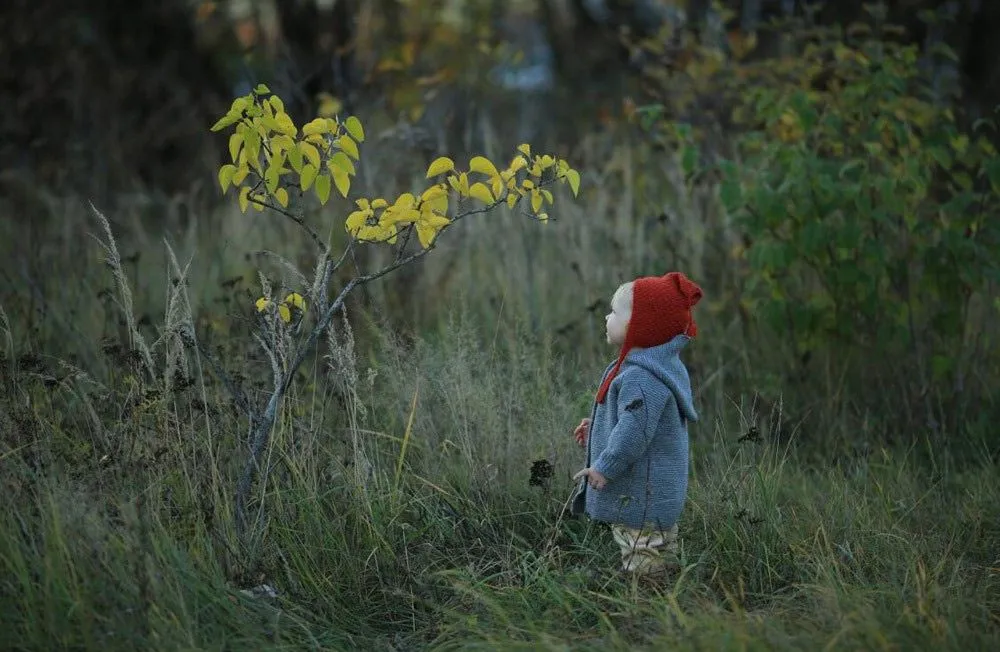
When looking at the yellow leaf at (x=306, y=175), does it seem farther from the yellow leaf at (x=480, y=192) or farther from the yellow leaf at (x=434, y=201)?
the yellow leaf at (x=480, y=192)

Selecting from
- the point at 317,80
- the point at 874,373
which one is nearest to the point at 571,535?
the point at 874,373

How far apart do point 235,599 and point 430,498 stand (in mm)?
867

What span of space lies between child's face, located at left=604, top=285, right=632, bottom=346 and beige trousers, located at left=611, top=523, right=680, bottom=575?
2.00 ft

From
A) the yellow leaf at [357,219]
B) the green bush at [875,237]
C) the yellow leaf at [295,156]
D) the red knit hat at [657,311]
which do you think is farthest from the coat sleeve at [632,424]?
the green bush at [875,237]

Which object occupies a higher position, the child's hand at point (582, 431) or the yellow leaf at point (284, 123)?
the yellow leaf at point (284, 123)

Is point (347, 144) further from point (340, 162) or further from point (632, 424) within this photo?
point (632, 424)

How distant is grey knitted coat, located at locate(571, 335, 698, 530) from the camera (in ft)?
11.0

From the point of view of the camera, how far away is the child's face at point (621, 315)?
345 cm

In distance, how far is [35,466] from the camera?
11.7ft

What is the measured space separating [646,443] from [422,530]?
2.77ft

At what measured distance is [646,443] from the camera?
3348 mm

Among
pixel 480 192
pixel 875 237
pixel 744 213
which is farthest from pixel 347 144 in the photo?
pixel 744 213

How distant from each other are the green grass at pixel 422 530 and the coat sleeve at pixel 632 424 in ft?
Answer: 1.21

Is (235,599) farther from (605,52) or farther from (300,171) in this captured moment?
(605,52)
